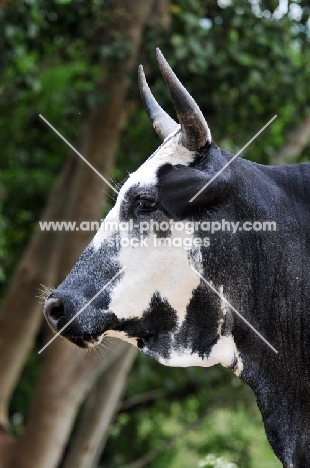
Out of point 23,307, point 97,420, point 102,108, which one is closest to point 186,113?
point 102,108

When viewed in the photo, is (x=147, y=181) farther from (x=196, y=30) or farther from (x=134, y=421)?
(x=134, y=421)

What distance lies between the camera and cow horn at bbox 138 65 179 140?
442cm

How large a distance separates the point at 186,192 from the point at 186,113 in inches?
13.3

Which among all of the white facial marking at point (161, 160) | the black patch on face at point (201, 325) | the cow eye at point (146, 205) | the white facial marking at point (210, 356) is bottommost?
the white facial marking at point (210, 356)

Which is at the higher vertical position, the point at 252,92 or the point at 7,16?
the point at 7,16

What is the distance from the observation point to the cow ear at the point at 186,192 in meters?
3.88

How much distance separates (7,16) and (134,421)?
903 centimetres

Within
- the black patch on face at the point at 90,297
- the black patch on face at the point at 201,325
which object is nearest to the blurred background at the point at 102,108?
the black patch on face at the point at 201,325

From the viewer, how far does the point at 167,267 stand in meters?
3.89

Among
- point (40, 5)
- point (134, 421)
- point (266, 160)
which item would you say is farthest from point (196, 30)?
point (134, 421)

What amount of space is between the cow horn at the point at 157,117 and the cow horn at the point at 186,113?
1.55 feet

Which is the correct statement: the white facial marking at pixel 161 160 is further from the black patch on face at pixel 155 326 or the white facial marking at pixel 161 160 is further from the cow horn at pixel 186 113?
the black patch on face at pixel 155 326

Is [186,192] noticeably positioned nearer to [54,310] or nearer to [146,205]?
[146,205]

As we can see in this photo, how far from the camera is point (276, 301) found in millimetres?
4012
